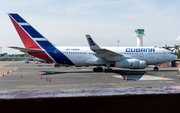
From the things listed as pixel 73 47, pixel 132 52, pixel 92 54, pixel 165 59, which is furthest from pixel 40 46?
pixel 165 59

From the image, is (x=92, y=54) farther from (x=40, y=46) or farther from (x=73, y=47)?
(x=40, y=46)

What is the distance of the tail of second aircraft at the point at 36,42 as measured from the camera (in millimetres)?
24766

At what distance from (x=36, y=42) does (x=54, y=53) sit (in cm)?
331

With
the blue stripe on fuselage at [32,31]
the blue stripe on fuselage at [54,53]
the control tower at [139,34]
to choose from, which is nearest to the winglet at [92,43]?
the blue stripe on fuselage at [54,53]

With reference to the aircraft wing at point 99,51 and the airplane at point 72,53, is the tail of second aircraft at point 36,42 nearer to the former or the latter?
the airplane at point 72,53

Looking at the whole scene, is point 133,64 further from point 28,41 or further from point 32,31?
point 28,41

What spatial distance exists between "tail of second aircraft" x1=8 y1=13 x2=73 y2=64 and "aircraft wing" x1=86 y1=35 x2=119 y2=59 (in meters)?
4.74

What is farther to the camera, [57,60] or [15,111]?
[57,60]

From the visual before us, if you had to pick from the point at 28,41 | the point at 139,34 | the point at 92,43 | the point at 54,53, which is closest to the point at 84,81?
the point at 92,43

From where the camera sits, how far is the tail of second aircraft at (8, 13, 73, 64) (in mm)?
24766

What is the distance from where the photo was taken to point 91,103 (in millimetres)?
2096

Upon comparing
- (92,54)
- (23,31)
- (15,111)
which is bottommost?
(15,111)

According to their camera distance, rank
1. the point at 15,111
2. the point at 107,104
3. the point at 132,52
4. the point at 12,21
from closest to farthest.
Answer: the point at 15,111, the point at 107,104, the point at 12,21, the point at 132,52

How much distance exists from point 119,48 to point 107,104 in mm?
25178
